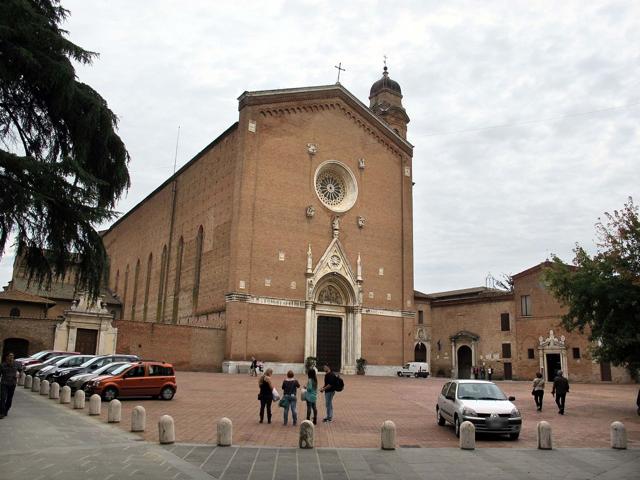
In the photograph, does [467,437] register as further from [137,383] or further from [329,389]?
[137,383]

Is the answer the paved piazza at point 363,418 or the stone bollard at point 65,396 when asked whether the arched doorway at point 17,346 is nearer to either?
the paved piazza at point 363,418

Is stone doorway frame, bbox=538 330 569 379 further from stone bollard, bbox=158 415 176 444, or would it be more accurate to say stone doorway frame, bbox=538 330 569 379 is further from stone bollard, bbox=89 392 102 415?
stone bollard, bbox=158 415 176 444

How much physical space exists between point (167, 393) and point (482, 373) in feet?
110

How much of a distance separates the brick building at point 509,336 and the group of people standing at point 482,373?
1.43 m

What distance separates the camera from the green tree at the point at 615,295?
20.4 meters

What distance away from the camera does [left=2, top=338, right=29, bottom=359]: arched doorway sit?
33.0m

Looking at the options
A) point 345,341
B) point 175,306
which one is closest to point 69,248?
point 345,341

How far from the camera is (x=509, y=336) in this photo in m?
47.7

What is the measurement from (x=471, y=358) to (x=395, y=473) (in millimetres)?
43509

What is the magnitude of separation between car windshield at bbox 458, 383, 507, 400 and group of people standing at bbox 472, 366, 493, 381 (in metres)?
32.7

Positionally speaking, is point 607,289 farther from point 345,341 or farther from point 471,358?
point 471,358

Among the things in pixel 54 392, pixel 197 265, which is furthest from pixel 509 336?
pixel 54 392

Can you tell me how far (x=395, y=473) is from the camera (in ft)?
30.5

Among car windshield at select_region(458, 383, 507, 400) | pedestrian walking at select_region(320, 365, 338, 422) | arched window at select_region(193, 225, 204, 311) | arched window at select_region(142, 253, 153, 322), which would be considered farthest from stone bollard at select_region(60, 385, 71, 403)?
arched window at select_region(142, 253, 153, 322)
